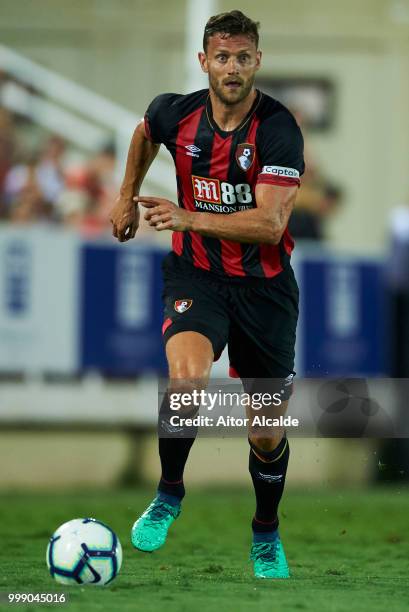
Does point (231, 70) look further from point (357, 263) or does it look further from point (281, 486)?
point (357, 263)

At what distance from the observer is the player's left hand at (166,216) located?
677 cm

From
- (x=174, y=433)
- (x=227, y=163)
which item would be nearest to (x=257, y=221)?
(x=227, y=163)

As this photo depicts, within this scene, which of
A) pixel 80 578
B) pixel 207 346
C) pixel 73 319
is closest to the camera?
pixel 80 578

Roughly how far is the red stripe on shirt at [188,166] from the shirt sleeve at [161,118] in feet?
0.26

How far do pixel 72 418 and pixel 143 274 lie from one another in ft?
4.18

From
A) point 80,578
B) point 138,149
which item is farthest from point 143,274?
point 80,578

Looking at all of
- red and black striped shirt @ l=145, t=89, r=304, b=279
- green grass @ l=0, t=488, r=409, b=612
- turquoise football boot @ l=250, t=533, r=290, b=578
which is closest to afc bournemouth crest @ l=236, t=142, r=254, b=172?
red and black striped shirt @ l=145, t=89, r=304, b=279

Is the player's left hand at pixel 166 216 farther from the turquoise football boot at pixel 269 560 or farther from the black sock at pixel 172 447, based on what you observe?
the turquoise football boot at pixel 269 560

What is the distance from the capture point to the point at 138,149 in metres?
7.56

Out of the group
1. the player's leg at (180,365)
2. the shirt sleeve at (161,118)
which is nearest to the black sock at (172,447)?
the player's leg at (180,365)

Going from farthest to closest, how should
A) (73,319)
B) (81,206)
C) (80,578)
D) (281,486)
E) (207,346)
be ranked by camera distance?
1. (81,206)
2. (73,319)
3. (281,486)
4. (207,346)
5. (80,578)

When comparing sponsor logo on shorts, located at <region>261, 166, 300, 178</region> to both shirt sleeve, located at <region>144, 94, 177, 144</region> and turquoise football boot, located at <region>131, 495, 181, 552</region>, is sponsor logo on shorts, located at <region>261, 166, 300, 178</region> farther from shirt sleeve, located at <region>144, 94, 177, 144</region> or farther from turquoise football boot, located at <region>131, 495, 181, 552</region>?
turquoise football boot, located at <region>131, 495, 181, 552</region>

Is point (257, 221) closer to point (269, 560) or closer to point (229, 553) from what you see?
point (269, 560)

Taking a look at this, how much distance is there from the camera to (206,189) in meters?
7.21
